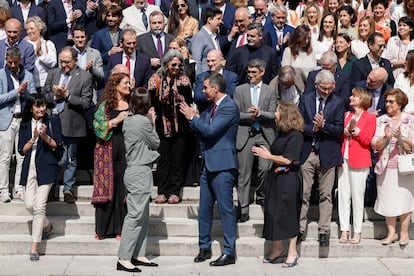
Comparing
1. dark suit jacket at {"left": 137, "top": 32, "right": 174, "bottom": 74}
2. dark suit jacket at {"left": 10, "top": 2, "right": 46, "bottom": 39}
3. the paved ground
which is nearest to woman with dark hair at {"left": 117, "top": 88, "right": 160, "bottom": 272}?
the paved ground

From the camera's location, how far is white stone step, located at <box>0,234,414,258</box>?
10797 mm

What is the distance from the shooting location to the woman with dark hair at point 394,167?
35.6ft

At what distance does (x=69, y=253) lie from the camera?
10.8 metres

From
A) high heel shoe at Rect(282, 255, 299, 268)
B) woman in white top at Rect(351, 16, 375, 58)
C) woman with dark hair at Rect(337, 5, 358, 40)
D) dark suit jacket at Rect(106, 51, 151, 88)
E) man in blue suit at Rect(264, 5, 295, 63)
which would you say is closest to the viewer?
high heel shoe at Rect(282, 255, 299, 268)

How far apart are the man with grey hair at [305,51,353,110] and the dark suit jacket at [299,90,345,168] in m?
0.45

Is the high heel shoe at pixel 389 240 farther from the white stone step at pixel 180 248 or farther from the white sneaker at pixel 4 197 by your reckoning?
the white sneaker at pixel 4 197

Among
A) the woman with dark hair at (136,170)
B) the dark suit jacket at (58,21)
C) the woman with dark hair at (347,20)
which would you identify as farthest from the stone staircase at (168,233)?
the woman with dark hair at (347,20)

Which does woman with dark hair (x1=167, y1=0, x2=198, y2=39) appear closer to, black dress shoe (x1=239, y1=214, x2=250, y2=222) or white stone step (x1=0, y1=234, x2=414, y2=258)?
black dress shoe (x1=239, y1=214, x2=250, y2=222)

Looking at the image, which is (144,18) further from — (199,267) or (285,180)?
(199,267)

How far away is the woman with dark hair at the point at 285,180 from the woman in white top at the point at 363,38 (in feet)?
10.6

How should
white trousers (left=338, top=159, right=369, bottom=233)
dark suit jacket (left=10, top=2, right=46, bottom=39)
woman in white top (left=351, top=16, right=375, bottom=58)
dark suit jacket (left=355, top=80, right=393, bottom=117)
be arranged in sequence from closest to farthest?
white trousers (left=338, top=159, right=369, bottom=233) → dark suit jacket (left=355, top=80, right=393, bottom=117) → woman in white top (left=351, top=16, right=375, bottom=58) → dark suit jacket (left=10, top=2, right=46, bottom=39)

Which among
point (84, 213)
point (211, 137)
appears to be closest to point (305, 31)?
point (211, 137)

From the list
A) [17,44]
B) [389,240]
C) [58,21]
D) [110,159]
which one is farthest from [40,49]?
[389,240]

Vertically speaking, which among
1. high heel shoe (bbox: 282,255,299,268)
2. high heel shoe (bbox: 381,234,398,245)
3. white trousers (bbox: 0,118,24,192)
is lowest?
high heel shoe (bbox: 282,255,299,268)
